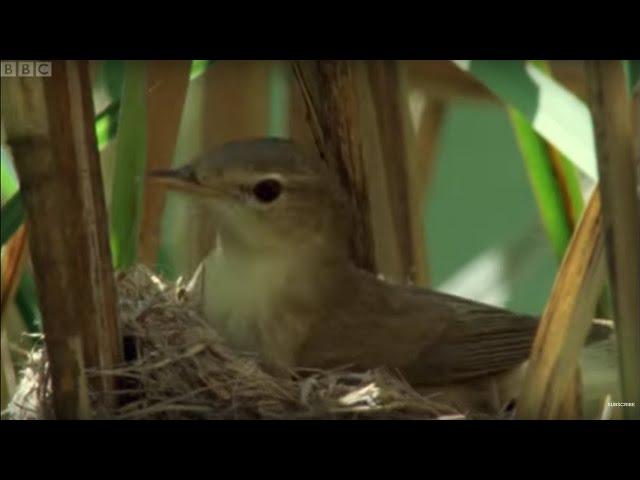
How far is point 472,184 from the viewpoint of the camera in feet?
9.82

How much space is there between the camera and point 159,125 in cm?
199

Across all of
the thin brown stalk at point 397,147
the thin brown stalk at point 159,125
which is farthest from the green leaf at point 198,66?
the thin brown stalk at point 397,147

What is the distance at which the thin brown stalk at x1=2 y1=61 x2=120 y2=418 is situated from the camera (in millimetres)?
1632

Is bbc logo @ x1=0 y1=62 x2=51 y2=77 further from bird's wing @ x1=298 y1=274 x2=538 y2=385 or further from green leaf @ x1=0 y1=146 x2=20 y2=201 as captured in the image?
bird's wing @ x1=298 y1=274 x2=538 y2=385

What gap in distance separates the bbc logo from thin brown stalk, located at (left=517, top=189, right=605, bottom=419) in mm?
606

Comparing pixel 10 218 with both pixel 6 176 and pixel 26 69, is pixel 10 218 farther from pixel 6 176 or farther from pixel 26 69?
pixel 26 69

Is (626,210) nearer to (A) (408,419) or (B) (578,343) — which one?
(B) (578,343)

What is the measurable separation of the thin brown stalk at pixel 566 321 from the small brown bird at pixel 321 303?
1.52 ft

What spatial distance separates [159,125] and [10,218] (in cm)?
24

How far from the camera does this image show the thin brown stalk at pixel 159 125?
74.8 inches

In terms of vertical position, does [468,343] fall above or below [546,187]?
below

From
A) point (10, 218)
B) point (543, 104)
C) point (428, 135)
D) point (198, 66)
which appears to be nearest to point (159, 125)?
point (198, 66)

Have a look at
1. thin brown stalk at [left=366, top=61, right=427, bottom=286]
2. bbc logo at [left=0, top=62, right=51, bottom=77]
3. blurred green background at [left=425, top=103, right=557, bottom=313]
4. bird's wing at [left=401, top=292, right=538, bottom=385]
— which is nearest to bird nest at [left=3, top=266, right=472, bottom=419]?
bird's wing at [left=401, top=292, right=538, bottom=385]

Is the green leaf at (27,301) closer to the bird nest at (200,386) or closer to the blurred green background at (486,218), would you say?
the bird nest at (200,386)
